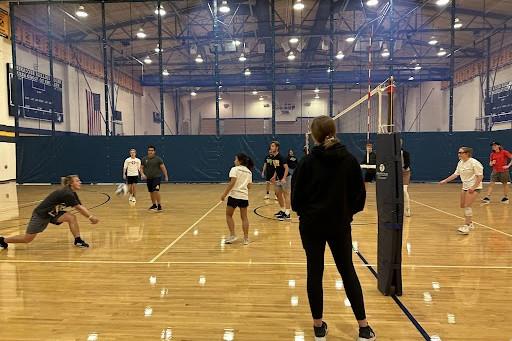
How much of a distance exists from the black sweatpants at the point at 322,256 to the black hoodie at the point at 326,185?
7 cm

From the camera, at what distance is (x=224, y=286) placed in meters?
4.83

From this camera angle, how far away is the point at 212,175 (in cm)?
1978

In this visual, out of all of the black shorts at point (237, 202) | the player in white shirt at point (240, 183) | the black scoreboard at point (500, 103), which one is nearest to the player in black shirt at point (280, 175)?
the player in white shirt at point (240, 183)

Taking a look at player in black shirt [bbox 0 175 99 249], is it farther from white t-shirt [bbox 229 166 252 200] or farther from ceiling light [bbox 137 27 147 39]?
ceiling light [bbox 137 27 147 39]

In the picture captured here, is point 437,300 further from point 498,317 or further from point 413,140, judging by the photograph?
point 413,140

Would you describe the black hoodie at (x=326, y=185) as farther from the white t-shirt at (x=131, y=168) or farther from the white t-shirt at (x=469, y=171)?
the white t-shirt at (x=131, y=168)

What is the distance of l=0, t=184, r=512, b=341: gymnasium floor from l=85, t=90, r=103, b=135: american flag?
17889 mm

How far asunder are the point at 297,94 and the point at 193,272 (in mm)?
29406

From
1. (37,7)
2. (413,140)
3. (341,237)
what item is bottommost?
(341,237)

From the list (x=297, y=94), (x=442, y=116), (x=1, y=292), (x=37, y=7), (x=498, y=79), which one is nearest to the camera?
(x=1, y=292)

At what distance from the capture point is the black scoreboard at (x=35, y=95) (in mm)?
19250

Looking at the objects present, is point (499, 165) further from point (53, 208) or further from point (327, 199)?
point (53, 208)

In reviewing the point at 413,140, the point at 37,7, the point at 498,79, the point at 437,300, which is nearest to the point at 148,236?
the point at 437,300

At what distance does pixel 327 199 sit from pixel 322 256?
51 centimetres
